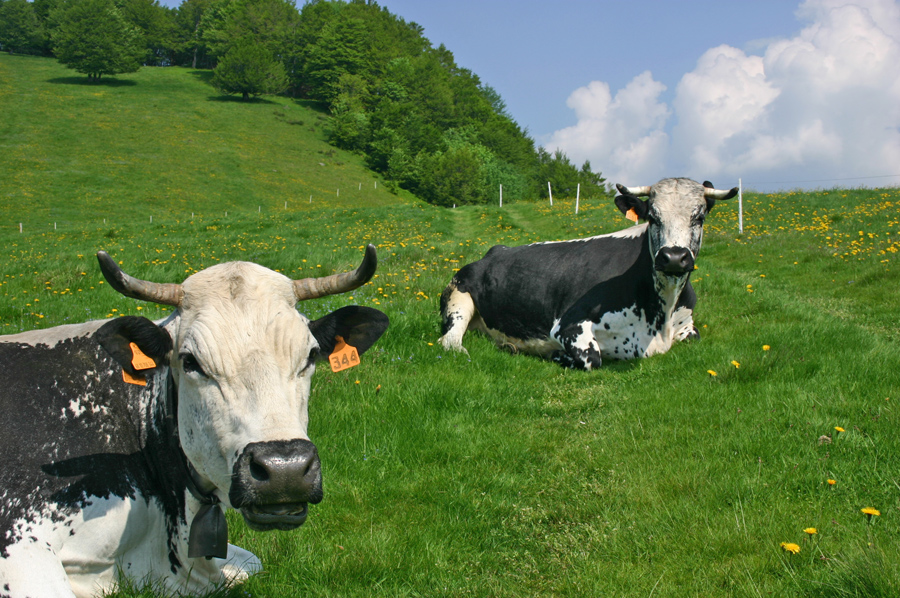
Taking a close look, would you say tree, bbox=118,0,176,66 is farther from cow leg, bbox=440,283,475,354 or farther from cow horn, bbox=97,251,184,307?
cow horn, bbox=97,251,184,307

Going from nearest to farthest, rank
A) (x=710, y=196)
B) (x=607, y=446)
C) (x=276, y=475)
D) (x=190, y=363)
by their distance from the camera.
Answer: (x=276, y=475) < (x=190, y=363) < (x=607, y=446) < (x=710, y=196)

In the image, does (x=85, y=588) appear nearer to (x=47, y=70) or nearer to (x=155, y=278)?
(x=155, y=278)

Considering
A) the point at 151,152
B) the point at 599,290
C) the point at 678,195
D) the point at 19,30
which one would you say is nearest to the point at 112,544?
the point at 599,290

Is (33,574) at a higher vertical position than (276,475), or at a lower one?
lower

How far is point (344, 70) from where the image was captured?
91.0 m

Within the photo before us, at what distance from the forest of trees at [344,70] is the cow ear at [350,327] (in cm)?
5447

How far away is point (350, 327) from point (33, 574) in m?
1.79

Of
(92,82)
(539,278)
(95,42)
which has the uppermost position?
(95,42)

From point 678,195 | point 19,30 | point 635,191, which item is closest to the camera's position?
point 678,195

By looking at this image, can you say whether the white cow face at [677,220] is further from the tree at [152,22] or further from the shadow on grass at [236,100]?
the tree at [152,22]

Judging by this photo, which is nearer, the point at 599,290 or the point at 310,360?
the point at 310,360

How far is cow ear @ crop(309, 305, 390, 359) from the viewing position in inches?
133

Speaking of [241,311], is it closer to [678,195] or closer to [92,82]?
[678,195]

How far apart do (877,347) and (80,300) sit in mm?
10596
